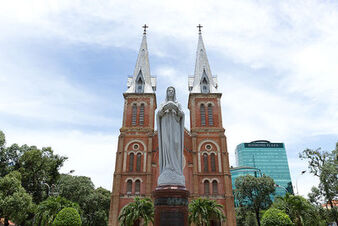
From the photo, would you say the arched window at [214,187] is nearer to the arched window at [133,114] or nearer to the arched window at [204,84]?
the arched window at [133,114]

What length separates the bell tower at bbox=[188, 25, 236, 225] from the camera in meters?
26.5

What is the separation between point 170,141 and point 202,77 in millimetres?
26732

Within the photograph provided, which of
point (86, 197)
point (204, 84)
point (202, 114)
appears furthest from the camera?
point (204, 84)

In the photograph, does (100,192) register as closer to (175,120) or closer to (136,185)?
(136,185)

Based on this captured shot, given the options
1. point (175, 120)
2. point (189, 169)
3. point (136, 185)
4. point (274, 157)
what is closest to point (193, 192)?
point (189, 169)

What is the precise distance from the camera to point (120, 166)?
27.8 metres

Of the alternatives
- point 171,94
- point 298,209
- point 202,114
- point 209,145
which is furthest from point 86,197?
point 171,94

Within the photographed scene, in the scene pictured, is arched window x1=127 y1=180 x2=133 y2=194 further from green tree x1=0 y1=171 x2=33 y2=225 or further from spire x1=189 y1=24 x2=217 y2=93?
spire x1=189 y1=24 x2=217 y2=93

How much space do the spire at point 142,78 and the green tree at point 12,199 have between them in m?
17.3

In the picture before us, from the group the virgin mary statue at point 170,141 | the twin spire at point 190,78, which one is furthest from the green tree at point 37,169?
the virgin mary statue at point 170,141

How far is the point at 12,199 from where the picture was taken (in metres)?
19.3

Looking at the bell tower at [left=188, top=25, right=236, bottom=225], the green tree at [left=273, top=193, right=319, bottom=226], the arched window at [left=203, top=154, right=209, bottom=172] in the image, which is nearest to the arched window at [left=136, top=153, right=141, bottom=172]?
the bell tower at [left=188, top=25, right=236, bottom=225]

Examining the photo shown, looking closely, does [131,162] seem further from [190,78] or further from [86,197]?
[190,78]

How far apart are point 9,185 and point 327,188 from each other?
26.2 m
